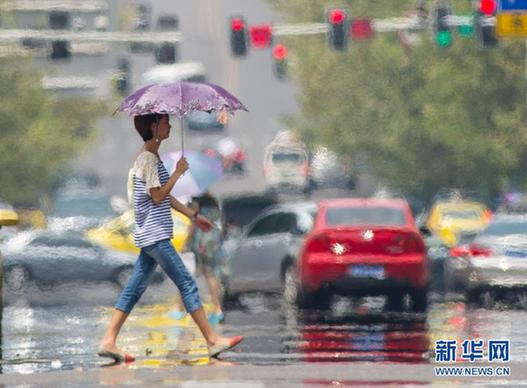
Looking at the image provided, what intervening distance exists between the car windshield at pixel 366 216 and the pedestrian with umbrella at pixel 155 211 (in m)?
8.90

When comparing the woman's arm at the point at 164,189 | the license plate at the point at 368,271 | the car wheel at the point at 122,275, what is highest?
the woman's arm at the point at 164,189

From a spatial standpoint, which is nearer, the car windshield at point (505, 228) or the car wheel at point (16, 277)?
the car windshield at point (505, 228)

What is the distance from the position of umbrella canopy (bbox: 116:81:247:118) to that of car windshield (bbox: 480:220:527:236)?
12.0m

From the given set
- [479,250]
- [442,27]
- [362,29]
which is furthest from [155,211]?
[362,29]

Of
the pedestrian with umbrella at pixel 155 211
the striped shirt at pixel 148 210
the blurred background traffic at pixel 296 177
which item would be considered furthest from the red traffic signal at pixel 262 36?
the striped shirt at pixel 148 210

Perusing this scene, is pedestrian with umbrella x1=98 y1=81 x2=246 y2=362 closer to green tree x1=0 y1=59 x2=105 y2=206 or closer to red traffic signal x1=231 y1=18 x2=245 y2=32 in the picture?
red traffic signal x1=231 y1=18 x2=245 y2=32

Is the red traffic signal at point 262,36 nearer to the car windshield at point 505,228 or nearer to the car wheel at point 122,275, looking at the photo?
the car wheel at point 122,275

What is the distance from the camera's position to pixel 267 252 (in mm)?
29812

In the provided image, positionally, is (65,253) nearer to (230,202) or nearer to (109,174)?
(230,202)

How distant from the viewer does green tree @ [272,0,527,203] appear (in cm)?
5391

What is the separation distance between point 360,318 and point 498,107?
3035cm

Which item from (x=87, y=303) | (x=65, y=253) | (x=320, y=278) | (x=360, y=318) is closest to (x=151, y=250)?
(x=360, y=318)

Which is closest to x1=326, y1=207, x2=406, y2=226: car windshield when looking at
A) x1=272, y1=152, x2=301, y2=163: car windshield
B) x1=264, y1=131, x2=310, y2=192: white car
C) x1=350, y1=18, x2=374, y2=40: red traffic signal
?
x1=350, y1=18, x2=374, y2=40: red traffic signal

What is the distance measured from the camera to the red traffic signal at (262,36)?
49.9 metres
